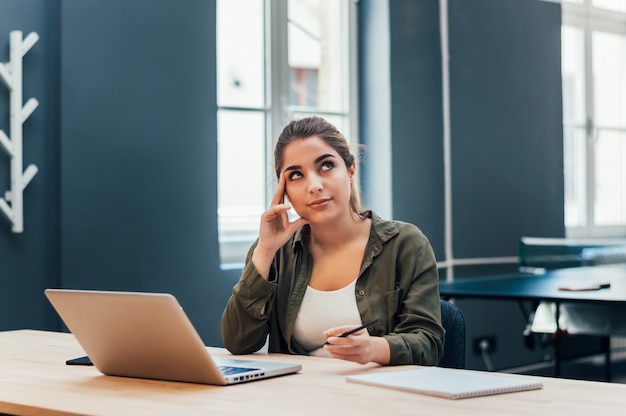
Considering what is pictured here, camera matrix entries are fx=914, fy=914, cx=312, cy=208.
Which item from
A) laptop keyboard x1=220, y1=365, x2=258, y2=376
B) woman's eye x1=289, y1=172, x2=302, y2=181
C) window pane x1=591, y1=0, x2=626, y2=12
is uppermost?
window pane x1=591, y1=0, x2=626, y2=12

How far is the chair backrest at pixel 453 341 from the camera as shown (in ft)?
7.00

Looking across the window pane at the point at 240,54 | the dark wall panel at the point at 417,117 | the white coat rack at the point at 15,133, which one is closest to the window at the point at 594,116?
the dark wall panel at the point at 417,117

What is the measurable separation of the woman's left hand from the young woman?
0.84 feet

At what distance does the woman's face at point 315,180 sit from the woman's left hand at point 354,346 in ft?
1.55

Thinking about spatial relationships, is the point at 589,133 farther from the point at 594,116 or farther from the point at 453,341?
the point at 453,341

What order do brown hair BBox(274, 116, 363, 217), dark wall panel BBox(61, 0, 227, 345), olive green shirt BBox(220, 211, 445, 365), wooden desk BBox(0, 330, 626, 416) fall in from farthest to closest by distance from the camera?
dark wall panel BBox(61, 0, 227, 345)
brown hair BBox(274, 116, 363, 217)
olive green shirt BBox(220, 211, 445, 365)
wooden desk BBox(0, 330, 626, 416)

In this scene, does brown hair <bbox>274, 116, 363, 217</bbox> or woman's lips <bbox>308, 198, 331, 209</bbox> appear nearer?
woman's lips <bbox>308, 198, 331, 209</bbox>

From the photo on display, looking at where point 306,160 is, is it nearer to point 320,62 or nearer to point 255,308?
point 255,308

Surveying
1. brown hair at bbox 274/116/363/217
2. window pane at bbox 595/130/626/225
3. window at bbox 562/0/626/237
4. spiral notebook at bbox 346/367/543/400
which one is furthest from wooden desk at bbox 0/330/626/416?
window pane at bbox 595/130/626/225

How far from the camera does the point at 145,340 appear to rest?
161 cm

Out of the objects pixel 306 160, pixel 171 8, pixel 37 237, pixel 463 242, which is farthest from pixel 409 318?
pixel 463 242

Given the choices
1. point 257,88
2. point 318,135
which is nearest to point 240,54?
point 257,88

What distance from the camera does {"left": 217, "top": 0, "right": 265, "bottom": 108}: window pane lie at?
412 centimetres

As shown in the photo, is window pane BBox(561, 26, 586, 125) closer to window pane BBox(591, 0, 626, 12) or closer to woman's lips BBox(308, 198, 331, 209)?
window pane BBox(591, 0, 626, 12)
